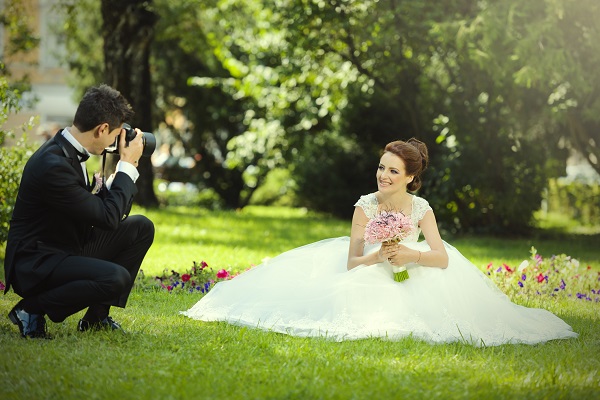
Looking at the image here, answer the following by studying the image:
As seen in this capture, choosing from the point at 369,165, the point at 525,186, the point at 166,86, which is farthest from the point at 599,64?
the point at 166,86

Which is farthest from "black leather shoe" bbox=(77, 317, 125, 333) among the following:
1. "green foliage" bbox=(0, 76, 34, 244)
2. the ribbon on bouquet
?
"green foliage" bbox=(0, 76, 34, 244)

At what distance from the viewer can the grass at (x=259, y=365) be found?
382cm

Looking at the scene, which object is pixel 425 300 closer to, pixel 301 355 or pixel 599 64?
pixel 301 355

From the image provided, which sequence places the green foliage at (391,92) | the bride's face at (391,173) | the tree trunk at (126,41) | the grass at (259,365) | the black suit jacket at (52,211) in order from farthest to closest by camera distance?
the tree trunk at (126,41) → the green foliage at (391,92) → the bride's face at (391,173) → the black suit jacket at (52,211) → the grass at (259,365)

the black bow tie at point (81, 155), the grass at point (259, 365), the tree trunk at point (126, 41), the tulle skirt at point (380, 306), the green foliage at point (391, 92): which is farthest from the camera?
the tree trunk at point (126, 41)

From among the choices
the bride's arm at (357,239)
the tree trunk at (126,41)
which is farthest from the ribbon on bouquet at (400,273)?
the tree trunk at (126,41)

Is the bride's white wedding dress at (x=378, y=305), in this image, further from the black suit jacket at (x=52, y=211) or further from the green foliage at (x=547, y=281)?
the green foliage at (x=547, y=281)

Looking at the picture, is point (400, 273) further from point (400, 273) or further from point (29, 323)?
point (29, 323)

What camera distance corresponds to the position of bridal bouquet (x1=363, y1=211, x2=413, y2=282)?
5105 millimetres

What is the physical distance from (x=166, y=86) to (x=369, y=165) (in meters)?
5.63

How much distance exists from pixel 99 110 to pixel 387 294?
219 centimetres

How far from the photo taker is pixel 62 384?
3832mm

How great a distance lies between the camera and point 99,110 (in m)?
4.55

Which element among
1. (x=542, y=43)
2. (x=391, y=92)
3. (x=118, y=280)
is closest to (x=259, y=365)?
(x=118, y=280)
